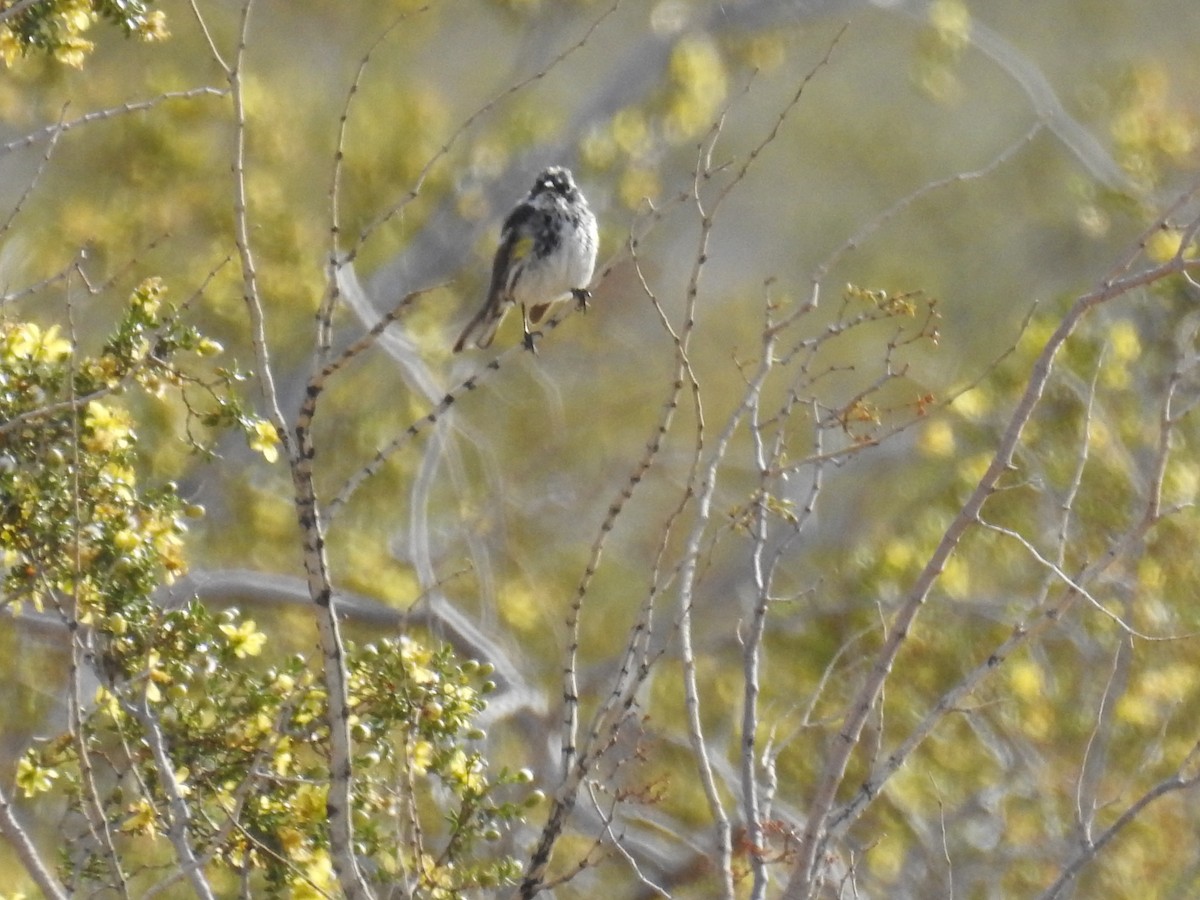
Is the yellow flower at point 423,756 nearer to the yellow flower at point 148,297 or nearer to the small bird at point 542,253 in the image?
the yellow flower at point 148,297

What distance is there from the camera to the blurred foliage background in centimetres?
948

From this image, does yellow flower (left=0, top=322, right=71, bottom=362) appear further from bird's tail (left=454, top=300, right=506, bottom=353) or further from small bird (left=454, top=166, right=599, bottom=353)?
bird's tail (left=454, top=300, right=506, bottom=353)

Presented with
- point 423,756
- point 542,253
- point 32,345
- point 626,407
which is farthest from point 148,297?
point 626,407

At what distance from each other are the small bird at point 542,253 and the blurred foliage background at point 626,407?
75 centimetres

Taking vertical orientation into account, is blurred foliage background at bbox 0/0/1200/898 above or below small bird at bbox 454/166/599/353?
above

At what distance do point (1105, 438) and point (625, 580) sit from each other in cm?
526

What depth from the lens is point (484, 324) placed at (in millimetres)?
7121

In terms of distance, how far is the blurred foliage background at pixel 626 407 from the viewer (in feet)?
31.1

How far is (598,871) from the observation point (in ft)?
38.0

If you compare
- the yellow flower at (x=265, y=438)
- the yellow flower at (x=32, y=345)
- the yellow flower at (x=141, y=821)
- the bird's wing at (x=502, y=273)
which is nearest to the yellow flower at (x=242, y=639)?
the yellow flower at (x=141, y=821)

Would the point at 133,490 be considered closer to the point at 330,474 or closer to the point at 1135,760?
the point at 1135,760

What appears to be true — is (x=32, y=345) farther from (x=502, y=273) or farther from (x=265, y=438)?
(x=502, y=273)

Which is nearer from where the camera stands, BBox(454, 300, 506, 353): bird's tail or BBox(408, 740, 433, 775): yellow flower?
BBox(408, 740, 433, 775): yellow flower

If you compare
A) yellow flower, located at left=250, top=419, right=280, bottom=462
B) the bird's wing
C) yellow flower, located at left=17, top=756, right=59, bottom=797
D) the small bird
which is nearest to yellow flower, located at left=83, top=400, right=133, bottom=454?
→ yellow flower, located at left=250, top=419, right=280, bottom=462
